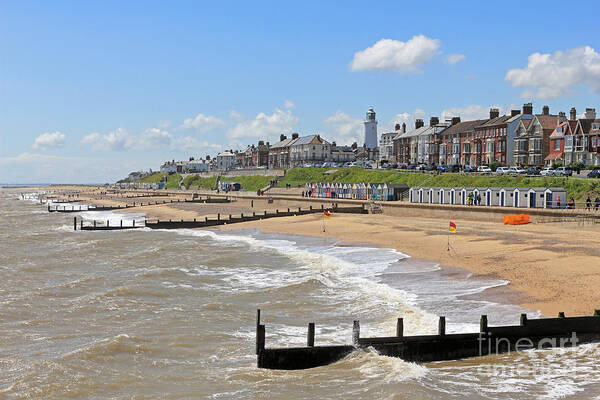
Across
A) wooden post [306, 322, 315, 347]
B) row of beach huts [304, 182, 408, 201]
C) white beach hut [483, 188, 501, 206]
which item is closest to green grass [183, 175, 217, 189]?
row of beach huts [304, 182, 408, 201]

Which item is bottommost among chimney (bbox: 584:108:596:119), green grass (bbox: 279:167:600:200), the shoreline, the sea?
the sea

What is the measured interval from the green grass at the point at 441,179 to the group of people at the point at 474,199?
9493 millimetres

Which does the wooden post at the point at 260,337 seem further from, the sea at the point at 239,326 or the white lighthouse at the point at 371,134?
the white lighthouse at the point at 371,134

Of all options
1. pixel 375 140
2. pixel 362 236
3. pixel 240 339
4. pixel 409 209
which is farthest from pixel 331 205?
pixel 375 140

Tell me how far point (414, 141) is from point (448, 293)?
371 feet

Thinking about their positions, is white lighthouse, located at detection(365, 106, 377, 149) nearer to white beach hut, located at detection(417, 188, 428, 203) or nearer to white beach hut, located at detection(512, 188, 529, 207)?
white beach hut, located at detection(417, 188, 428, 203)

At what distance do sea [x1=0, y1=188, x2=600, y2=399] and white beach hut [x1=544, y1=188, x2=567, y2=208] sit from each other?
70.1ft

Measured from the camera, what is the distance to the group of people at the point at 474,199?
184 feet

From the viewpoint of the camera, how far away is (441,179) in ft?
267

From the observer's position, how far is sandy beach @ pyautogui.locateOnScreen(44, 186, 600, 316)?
2162cm

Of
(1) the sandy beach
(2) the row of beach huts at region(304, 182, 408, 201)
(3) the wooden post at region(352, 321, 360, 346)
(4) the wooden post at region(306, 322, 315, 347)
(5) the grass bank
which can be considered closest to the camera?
(4) the wooden post at region(306, 322, 315, 347)

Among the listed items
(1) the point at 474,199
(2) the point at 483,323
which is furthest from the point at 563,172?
(2) the point at 483,323

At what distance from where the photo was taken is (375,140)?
172500 millimetres

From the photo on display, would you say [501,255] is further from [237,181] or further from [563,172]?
[237,181]
